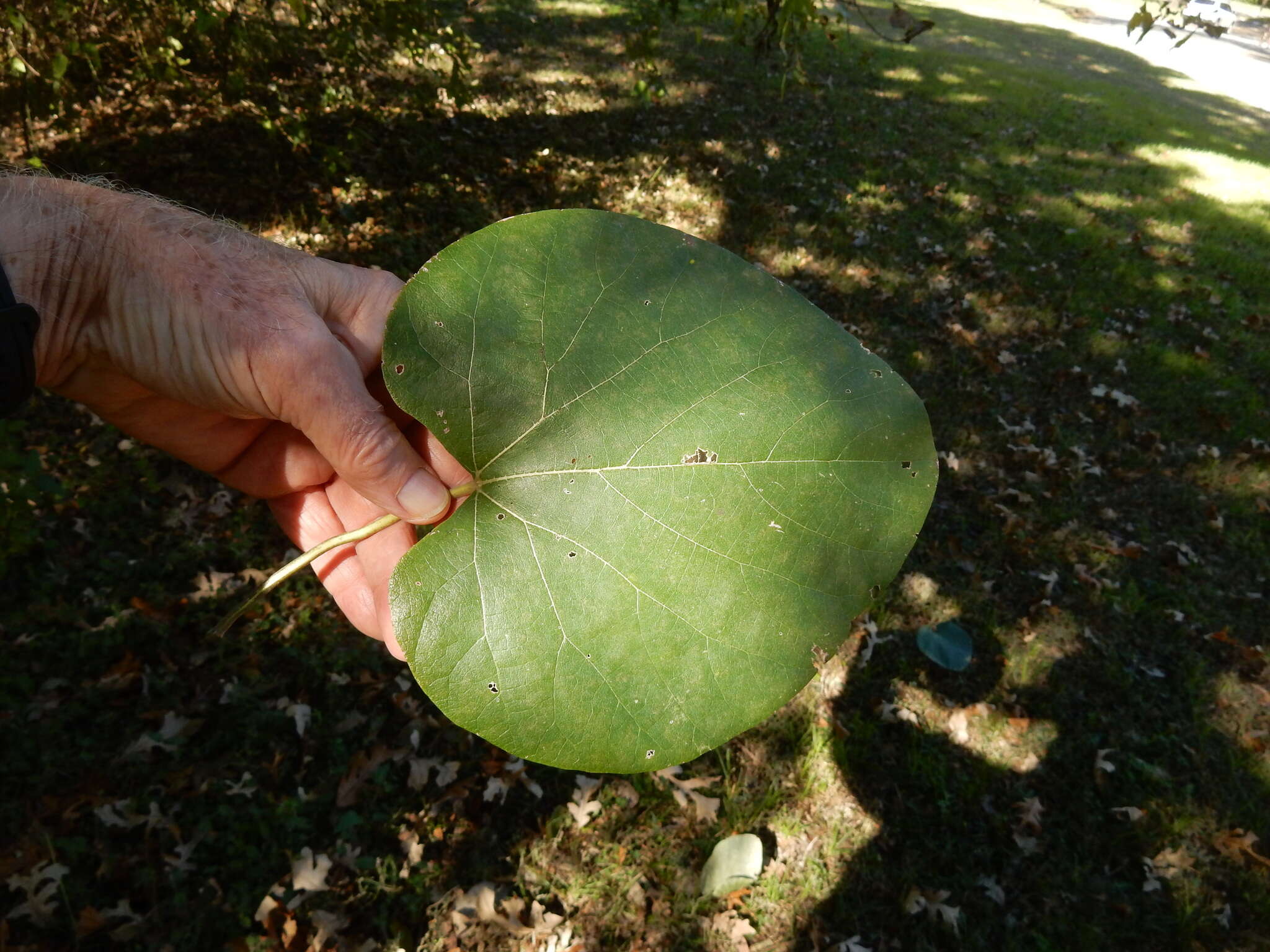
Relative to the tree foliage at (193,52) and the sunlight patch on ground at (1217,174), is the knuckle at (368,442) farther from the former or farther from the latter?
the sunlight patch on ground at (1217,174)

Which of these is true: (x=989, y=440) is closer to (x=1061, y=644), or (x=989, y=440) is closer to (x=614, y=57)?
(x=1061, y=644)

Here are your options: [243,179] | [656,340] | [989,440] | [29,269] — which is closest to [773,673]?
[656,340]

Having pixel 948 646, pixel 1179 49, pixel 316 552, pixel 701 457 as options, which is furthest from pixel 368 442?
pixel 1179 49

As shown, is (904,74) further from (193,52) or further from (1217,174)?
(193,52)

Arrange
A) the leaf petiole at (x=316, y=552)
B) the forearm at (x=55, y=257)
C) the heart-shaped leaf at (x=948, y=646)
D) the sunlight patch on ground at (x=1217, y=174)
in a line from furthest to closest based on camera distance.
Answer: the sunlight patch on ground at (x=1217, y=174) < the heart-shaped leaf at (x=948, y=646) < the forearm at (x=55, y=257) < the leaf petiole at (x=316, y=552)

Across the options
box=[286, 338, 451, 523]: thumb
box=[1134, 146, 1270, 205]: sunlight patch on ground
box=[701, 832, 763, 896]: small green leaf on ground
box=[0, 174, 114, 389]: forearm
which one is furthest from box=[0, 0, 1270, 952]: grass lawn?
box=[1134, 146, 1270, 205]: sunlight patch on ground

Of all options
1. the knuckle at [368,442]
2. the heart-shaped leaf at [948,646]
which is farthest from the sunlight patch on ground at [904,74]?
the knuckle at [368,442]

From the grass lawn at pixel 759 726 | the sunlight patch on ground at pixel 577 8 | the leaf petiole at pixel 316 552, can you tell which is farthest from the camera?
the sunlight patch on ground at pixel 577 8
